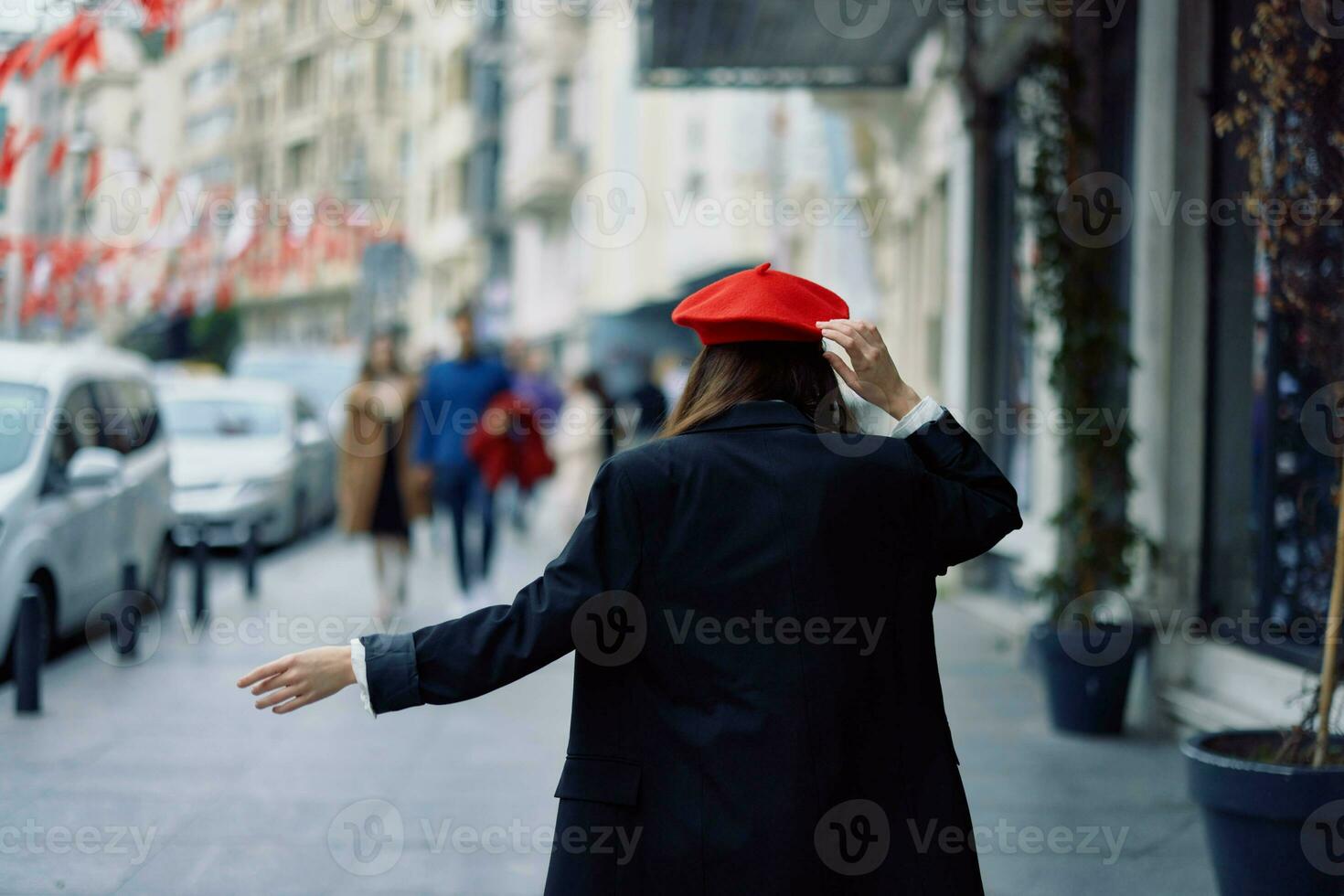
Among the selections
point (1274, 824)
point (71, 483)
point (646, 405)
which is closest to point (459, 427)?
point (71, 483)

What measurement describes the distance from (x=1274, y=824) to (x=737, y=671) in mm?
2188

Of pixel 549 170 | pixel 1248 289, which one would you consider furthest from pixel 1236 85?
pixel 549 170

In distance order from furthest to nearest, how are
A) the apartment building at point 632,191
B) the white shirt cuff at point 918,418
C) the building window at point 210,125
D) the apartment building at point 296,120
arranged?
the building window at point 210,125 → the apartment building at point 296,120 → the apartment building at point 632,191 → the white shirt cuff at point 918,418

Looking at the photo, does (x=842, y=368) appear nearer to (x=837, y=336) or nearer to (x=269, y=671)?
(x=837, y=336)

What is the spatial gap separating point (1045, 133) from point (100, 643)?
5891 millimetres

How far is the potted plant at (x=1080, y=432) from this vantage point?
7105 mm

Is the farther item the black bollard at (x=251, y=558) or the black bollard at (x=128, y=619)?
the black bollard at (x=251, y=558)

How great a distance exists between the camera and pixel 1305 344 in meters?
5.19

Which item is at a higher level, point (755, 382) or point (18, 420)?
point (755, 382)

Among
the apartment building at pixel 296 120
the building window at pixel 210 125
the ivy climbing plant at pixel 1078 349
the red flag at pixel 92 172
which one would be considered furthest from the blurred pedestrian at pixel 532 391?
the building window at pixel 210 125

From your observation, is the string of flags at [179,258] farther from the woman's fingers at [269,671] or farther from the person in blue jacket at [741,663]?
the person in blue jacket at [741,663]

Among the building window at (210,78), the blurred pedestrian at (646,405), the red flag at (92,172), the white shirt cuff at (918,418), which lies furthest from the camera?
the building window at (210,78)

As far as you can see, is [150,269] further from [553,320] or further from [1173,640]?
[1173,640]

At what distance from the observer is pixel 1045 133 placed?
803 cm
